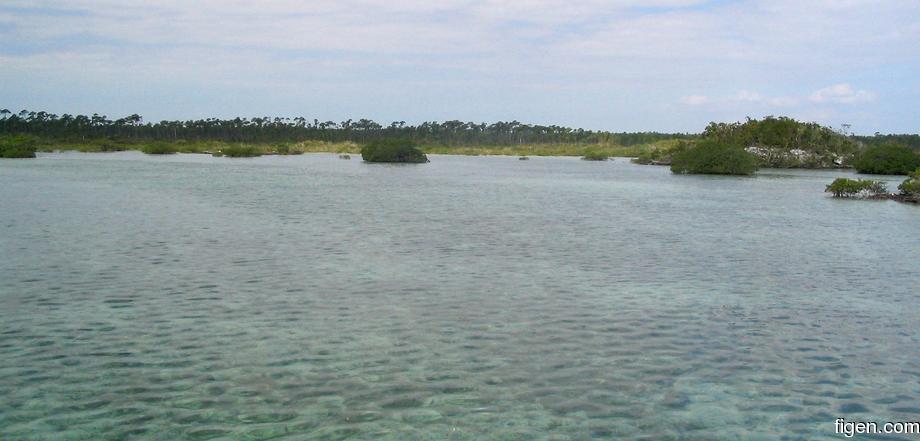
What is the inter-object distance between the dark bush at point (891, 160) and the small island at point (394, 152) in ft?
145

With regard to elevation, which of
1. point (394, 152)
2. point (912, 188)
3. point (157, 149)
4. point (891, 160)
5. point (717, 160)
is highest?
point (891, 160)

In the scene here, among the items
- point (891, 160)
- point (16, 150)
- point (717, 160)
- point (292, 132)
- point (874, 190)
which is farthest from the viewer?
point (292, 132)

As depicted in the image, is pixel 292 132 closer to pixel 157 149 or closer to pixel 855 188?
pixel 157 149

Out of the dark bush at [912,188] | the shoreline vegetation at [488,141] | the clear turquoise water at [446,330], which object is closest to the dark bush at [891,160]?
the shoreline vegetation at [488,141]

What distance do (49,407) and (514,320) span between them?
6.52m

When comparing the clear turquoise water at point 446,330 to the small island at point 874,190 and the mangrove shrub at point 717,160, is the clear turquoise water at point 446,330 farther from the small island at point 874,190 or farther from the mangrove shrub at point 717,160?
the mangrove shrub at point 717,160

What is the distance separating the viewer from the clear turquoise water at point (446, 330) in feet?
26.4

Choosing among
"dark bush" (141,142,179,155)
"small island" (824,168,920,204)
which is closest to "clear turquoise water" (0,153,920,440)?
"small island" (824,168,920,204)

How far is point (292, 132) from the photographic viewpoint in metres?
156

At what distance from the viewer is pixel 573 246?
20609mm

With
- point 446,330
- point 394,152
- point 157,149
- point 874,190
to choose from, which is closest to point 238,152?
point 157,149

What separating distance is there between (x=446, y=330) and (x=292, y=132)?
14909cm

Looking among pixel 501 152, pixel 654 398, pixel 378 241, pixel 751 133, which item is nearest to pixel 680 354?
pixel 654 398

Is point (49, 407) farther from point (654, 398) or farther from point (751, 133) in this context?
point (751, 133)
